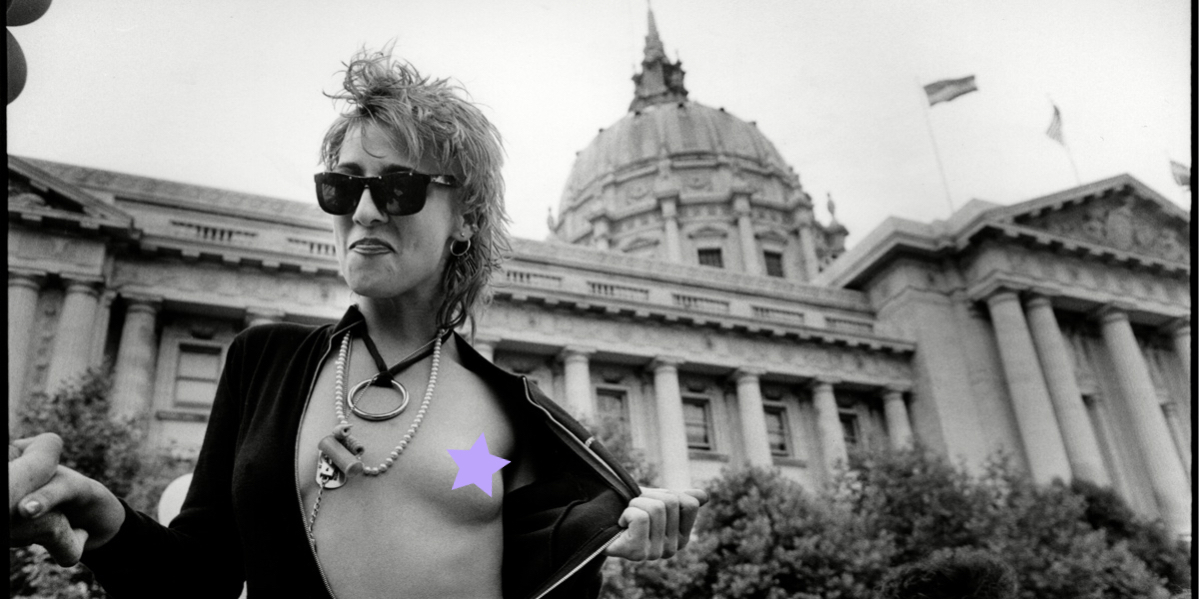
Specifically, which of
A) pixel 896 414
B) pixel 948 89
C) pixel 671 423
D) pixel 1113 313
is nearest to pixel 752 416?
pixel 671 423

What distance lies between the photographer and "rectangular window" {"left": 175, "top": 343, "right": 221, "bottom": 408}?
22094 mm

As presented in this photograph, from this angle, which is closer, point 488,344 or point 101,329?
point 101,329

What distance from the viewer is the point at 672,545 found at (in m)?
1.58

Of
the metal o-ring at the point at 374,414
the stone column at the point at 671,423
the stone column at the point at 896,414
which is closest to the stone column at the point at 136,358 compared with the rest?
the stone column at the point at 671,423

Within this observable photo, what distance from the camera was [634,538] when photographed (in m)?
1.57

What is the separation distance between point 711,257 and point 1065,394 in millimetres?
28879

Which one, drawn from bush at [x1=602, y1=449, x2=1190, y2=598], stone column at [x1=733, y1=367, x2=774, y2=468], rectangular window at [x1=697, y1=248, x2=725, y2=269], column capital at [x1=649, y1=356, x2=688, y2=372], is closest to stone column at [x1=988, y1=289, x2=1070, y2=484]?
bush at [x1=602, y1=449, x2=1190, y2=598]

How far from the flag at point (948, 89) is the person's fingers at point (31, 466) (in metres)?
2.78

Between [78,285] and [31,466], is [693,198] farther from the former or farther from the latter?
[31,466]

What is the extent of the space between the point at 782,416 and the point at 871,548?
12994mm

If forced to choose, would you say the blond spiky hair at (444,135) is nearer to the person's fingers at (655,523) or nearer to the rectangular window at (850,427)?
the person's fingers at (655,523)

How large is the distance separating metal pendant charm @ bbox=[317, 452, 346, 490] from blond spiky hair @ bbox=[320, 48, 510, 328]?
45 cm

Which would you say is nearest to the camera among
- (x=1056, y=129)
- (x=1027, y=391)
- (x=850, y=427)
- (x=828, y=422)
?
(x=1056, y=129)

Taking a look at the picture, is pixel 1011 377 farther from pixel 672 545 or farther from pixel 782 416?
pixel 672 545
